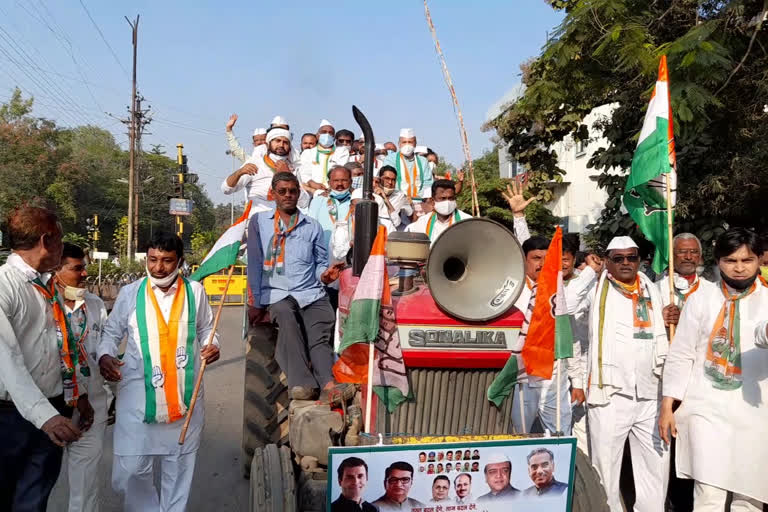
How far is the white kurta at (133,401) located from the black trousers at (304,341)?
2.25ft

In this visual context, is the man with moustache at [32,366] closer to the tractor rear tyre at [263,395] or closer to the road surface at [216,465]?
the road surface at [216,465]

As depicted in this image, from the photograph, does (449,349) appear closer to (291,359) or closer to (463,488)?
(463,488)

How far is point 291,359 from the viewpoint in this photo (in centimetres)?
446

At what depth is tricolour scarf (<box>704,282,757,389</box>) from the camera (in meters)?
3.71

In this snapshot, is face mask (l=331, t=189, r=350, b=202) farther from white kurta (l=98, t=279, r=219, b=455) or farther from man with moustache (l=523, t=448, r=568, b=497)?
man with moustache (l=523, t=448, r=568, b=497)

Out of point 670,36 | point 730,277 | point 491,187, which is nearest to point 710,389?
point 730,277

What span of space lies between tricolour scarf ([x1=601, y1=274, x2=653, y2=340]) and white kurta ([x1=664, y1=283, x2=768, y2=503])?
Answer: 462mm

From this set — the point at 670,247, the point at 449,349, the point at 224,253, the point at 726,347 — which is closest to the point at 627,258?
the point at 670,247

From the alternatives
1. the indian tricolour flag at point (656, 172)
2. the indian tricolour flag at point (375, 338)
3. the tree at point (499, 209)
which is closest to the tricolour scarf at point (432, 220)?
the indian tricolour flag at point (656, 172)

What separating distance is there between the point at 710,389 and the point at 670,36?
214 inches

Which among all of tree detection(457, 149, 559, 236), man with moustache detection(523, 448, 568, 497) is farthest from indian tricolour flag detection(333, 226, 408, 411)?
tree detection(457, 149, 559, 236)

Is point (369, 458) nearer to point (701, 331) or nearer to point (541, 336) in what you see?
point (541, 336)

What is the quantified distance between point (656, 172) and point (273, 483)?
11.5 feet

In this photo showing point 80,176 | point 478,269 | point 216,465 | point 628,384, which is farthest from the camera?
point 80,176
